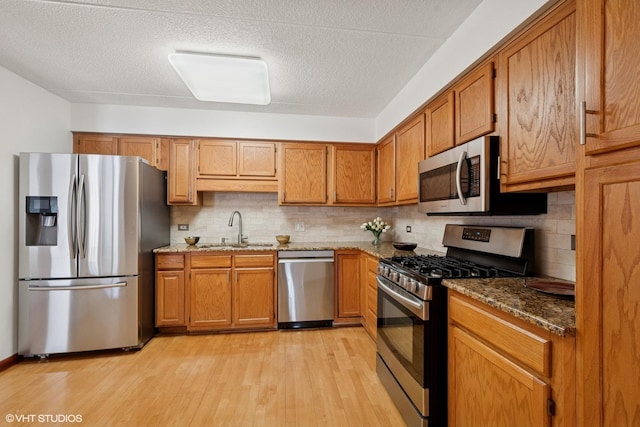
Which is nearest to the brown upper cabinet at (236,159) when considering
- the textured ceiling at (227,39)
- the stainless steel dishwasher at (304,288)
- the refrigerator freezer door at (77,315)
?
the textured ceiling at (227,39)

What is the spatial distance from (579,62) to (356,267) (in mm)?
2671

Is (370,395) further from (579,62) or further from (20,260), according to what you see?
(20,260)

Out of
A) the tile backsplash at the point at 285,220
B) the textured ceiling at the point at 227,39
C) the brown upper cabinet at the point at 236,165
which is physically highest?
the textured ceiling at the point at 227,39

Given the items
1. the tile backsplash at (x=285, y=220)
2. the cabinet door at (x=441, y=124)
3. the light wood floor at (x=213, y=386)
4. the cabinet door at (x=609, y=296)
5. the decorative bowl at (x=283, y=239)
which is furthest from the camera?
the decorative bowl at (x=283, y=239)

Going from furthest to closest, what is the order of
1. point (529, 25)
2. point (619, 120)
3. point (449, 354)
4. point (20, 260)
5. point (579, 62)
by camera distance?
point (20, 260) < point (449, 354) < point (529, 25) < point (579, 62) < point (619, 120)

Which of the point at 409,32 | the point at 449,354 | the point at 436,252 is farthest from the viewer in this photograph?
the point at 436,252

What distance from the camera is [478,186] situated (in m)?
1.61

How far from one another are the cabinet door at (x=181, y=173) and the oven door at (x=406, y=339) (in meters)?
2.42

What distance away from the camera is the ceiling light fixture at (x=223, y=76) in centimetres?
198

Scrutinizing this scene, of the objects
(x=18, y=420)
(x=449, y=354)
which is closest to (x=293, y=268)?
(x=449, y=354)

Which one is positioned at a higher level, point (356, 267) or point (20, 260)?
point (20, 260)

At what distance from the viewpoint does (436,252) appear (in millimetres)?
2756

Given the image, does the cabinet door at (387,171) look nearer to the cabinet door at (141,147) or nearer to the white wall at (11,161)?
the cabinet door at (141,147)

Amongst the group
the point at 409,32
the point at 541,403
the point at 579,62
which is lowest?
the point at 541,403
